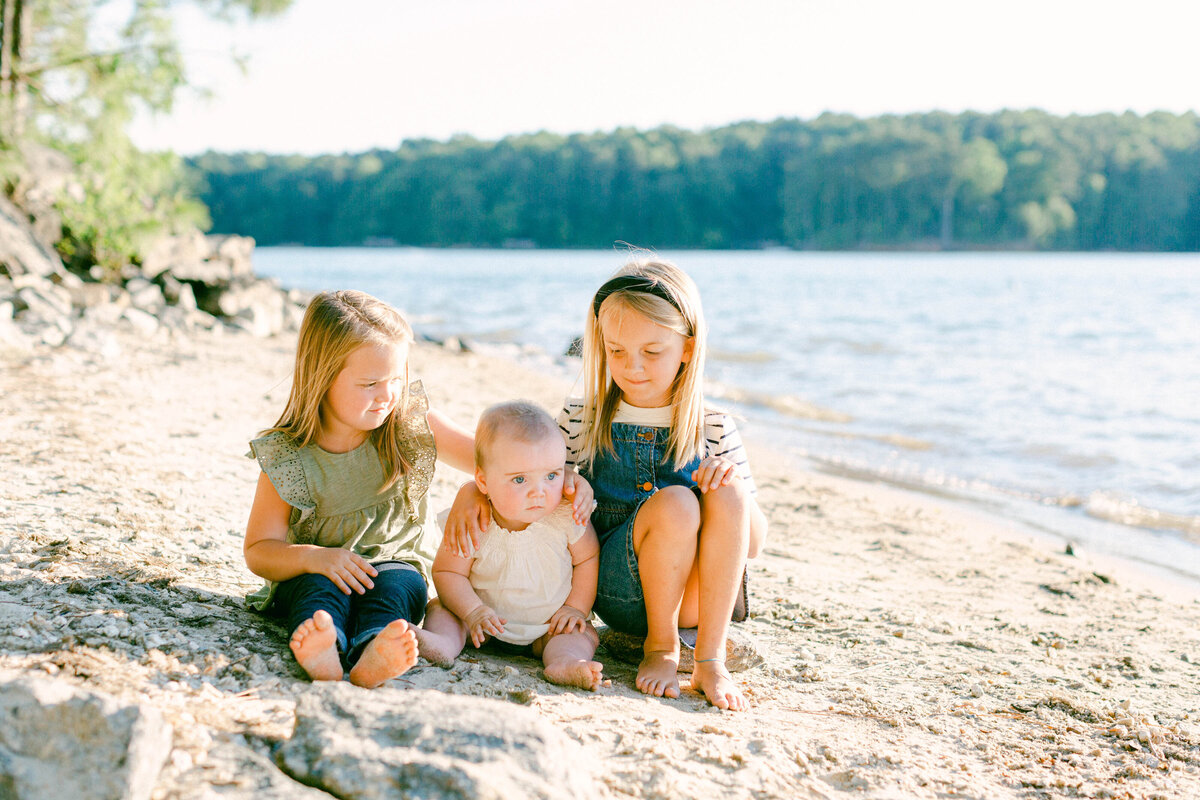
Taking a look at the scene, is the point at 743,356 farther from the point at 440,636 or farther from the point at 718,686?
the point at 440,636

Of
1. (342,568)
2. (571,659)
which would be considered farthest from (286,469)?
(571,659)

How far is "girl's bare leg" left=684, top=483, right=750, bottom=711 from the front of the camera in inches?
94.5

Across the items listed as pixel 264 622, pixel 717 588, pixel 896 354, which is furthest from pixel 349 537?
pixel 896 354

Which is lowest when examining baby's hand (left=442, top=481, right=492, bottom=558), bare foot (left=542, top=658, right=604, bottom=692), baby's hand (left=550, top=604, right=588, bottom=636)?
bare foot (left=542, top=658, right=604, bottom=692)

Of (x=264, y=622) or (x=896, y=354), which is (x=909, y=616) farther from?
(x=896, y=354)

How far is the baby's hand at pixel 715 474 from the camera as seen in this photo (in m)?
2.40

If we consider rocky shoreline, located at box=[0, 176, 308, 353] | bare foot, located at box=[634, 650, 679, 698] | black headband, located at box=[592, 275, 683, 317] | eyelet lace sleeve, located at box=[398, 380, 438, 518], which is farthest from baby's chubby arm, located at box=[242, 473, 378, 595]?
rocky shoreline, located at box=[0, 176, 308, 353]

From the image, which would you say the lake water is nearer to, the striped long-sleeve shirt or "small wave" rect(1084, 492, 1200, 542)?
"small wave" rect(1084, 492, 1200, 542)

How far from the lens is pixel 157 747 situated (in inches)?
61.0

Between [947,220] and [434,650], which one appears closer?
[434,650]

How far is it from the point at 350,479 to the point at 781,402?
7450 millimetres

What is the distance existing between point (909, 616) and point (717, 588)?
1.36 metres

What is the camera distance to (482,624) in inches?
95.6

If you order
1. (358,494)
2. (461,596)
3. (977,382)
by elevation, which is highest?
(358,494)
